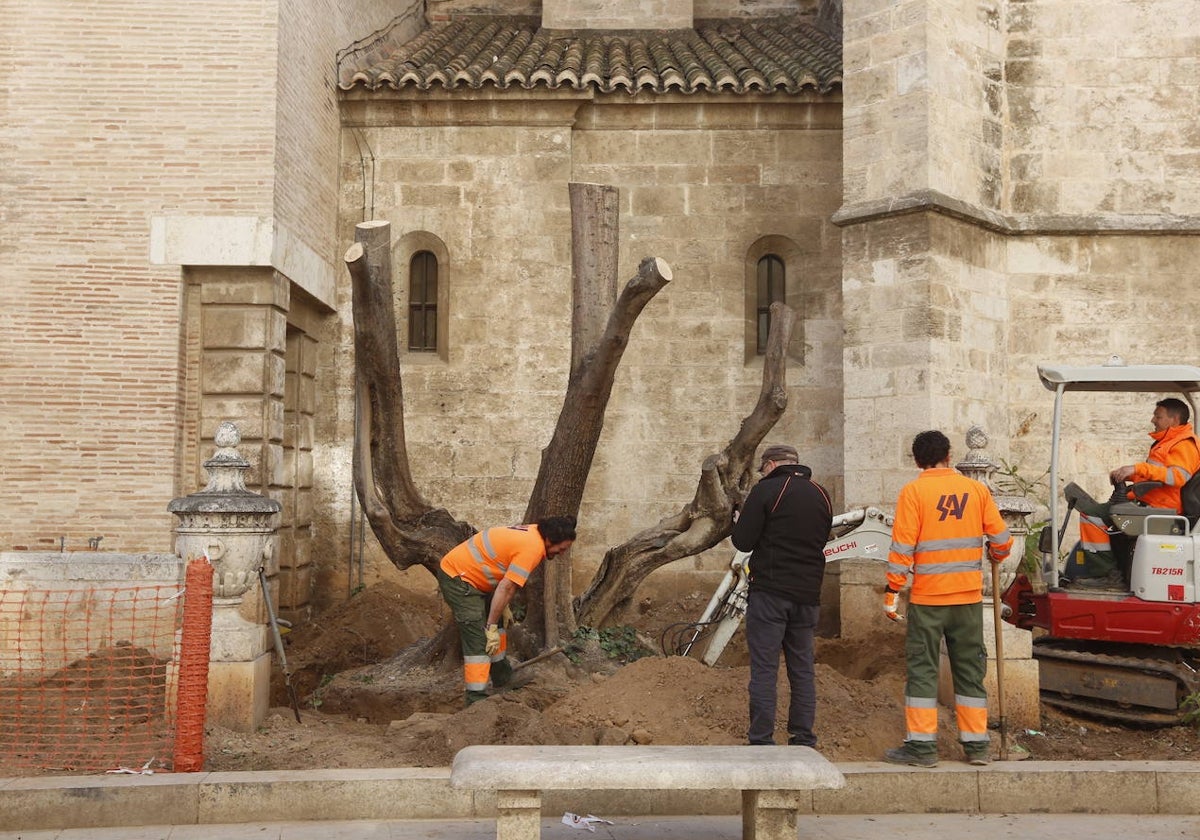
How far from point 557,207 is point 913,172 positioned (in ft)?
13.5

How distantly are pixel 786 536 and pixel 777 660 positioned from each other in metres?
0.72

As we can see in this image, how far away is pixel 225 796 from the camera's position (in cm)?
600

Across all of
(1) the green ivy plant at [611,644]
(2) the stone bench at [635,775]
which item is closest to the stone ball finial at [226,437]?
(1) the green ivy plant at [611,644]

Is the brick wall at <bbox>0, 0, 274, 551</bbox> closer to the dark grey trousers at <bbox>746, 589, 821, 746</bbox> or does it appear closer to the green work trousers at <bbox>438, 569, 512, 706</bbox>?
the green work trousers at <bbox>438, 569, 512, 706</bbox>

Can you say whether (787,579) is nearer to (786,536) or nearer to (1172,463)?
(786,536)

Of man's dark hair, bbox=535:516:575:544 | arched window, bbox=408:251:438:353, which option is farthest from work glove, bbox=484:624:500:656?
arched window, bbox=408:251:438:353

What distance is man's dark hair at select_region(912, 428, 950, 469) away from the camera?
676 cm

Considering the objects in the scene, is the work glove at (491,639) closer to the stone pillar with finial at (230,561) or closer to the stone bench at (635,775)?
the stone pillar with finial at (230,561)

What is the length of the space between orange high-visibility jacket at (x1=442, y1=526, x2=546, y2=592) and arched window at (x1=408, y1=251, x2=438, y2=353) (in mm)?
5768

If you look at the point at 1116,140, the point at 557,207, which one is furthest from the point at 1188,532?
the point at 557,207

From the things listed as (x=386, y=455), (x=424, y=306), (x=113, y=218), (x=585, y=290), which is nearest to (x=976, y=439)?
(x=585, y=290)

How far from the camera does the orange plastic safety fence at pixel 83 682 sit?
697 centimetres

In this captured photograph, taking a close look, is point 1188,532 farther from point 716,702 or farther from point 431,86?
point 431,86

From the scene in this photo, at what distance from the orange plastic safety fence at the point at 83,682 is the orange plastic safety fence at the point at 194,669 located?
0.85 ft
